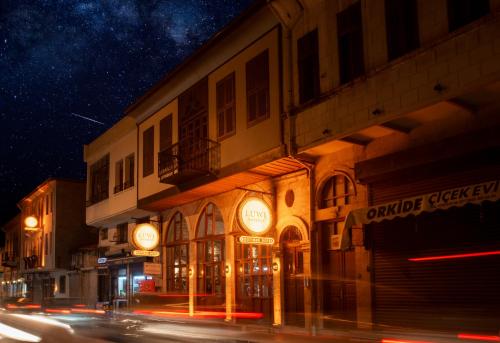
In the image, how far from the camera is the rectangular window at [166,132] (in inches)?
924

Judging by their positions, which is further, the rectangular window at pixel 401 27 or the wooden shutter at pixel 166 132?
the wooden shutter at pixel 166 132

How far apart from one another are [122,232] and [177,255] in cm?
657

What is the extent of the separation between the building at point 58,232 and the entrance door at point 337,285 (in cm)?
2717

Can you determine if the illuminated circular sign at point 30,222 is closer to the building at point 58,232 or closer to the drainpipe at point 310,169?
the building at point 58,232

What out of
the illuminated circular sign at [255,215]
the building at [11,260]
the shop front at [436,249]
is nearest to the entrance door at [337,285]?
the shop front at [436,249]

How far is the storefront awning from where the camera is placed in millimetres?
11258

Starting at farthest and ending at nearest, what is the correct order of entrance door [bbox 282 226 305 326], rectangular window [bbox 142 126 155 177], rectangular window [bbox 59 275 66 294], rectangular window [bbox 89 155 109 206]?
rectangular window [bbox 59 275 66 294], rectangular window [bbox 89 155 109 206], rectangular window [bbox 142 126 155 177], entrance door [bbox 282 226 305 326]

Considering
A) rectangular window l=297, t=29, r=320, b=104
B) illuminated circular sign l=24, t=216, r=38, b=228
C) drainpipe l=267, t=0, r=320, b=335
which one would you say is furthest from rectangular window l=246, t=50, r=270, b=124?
illuminated circular sign l=24, t=216, r=38, b=228

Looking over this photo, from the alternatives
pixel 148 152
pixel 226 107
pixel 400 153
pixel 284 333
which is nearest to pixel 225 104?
pixel 226 107

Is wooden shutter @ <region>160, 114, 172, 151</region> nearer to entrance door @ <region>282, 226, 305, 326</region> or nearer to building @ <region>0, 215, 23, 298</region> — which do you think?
entrance door @ <region>282, 226, 305, 326</region>

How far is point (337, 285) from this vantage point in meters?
15.9

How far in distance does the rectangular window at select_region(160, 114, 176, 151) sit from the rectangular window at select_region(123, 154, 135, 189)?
350 centimetres

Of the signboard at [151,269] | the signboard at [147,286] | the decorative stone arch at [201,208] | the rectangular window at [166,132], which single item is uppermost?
the rectangular window at [166,132]

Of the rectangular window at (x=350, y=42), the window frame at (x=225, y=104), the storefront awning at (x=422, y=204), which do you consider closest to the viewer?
the storefront awning at (x=422, y=204)
